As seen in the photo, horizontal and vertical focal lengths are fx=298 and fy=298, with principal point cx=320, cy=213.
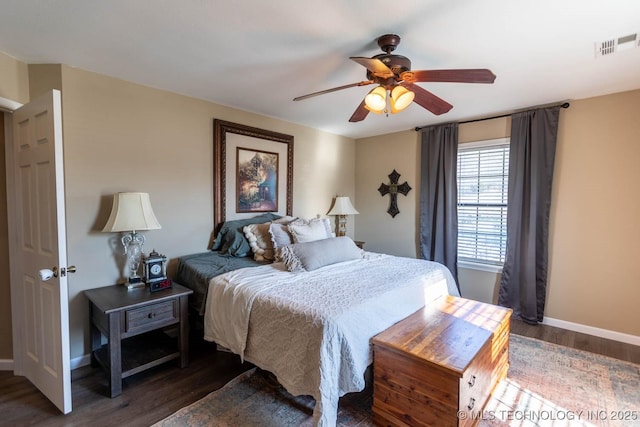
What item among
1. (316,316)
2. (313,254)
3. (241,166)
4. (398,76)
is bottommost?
(316,316)

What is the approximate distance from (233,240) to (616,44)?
345cm

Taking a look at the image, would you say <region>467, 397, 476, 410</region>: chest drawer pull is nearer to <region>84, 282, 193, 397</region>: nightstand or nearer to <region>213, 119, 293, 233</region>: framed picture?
<region>84, 282, 193, 397</region>: nightstand

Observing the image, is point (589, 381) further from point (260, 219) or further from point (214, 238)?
point (214, 238)

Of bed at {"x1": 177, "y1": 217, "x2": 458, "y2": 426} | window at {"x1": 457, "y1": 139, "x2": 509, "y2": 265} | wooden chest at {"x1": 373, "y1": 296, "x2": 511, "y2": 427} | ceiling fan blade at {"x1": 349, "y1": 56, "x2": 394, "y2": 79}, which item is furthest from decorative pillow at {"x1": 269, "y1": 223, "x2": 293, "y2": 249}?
window at {"x1": 457, "y1": 139, "x2": 509, "y2": 265}

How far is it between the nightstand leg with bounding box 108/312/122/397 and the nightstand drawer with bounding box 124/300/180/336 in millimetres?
66

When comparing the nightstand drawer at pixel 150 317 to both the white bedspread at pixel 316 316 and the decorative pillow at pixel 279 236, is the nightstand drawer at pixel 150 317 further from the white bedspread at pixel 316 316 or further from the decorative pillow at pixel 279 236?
the decorative pillow at pixel 279 236

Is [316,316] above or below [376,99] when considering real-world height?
below

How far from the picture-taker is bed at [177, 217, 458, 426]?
1.68 meters

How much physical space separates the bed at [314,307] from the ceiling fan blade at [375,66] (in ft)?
4.81

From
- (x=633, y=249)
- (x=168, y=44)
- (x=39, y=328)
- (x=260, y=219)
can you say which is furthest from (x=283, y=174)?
(x=633, y=249)

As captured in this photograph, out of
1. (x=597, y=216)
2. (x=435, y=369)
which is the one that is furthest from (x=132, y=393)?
(x=597, y=216)

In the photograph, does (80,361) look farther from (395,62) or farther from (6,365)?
(395,62)

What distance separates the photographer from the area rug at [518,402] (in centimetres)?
187

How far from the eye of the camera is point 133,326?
7.06ft
